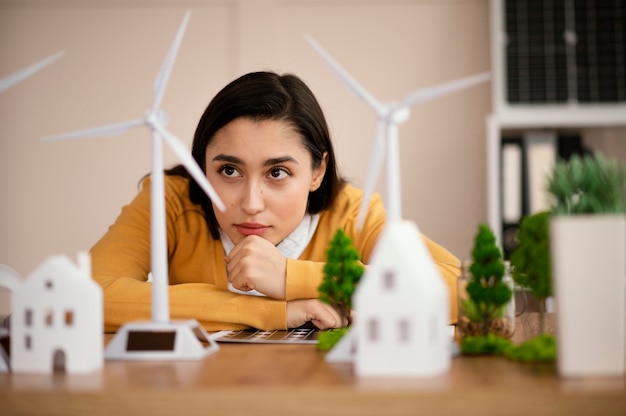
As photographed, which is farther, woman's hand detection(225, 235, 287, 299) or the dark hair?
the dark hair

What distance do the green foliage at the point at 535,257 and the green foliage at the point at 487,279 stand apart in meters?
0.03

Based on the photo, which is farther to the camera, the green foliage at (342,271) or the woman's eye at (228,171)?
the woman's eye at (228,171)

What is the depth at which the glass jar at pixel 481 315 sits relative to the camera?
1.20m

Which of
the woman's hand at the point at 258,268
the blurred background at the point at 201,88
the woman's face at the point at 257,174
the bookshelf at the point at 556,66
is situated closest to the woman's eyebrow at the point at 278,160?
the woman's face at the point at 257,174

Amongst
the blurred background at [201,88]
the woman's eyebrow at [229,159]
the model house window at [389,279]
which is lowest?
the model house window at [389,279]

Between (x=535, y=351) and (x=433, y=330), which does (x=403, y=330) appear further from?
(x=535, y=351)

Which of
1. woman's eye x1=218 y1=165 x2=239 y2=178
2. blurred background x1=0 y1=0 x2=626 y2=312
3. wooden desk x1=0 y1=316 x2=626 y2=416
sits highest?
blurred background x1=0 y1=0 x2=626 y2=312

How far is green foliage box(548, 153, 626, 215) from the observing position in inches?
37.1

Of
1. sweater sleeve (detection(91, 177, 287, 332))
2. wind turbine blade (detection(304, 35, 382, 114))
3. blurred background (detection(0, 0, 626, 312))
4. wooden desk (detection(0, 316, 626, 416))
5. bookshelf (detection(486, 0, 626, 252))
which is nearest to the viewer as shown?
wooden desk (detection(0, 316, 626, 416))

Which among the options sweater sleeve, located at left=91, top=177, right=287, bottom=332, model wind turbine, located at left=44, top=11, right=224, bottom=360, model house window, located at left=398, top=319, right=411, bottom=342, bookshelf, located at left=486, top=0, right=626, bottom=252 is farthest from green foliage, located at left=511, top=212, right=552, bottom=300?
bookshelf, located at left=486, top=0, right=626, bottom=252

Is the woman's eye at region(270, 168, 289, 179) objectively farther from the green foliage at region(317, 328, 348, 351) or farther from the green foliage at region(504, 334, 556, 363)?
the green foliage at region(504, 334, 556, 363)

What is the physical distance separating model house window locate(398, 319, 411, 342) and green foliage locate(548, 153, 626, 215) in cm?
25

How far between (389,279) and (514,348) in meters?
0.26

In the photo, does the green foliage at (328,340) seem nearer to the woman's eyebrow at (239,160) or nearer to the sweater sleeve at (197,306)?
the sweater sleeve at (197,306)
